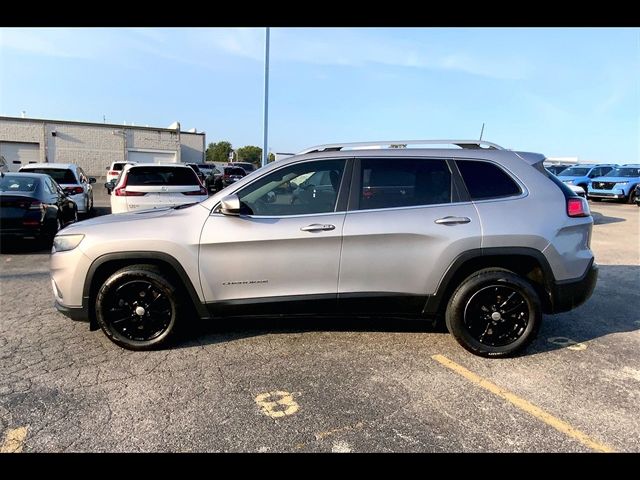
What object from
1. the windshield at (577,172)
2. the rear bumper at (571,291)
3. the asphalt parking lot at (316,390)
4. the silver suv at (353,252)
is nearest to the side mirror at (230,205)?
the silver suv at (353,252)

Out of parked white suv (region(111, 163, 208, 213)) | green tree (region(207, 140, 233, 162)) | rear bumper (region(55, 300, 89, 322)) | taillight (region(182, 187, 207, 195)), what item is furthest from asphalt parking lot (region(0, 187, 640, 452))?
green tree (region(207, 140, 233, 162))

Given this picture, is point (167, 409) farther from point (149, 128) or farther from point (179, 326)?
point (149, 128)

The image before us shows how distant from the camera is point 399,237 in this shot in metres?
3.62

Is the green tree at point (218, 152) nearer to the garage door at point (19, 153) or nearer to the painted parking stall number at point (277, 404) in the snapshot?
the garage door at point (19, 153)

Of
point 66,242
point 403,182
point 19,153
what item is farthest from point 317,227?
point 19,153

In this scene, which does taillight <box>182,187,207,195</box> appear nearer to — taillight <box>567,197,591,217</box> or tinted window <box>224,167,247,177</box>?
taillight <box>567,197,591,217</box>

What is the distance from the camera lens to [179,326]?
12.4 ft

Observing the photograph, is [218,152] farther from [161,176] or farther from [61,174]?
[161,176]

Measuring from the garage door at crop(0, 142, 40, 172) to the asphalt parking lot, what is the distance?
1664 inches

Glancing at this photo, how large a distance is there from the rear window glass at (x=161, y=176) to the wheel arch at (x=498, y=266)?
6.21 meters
